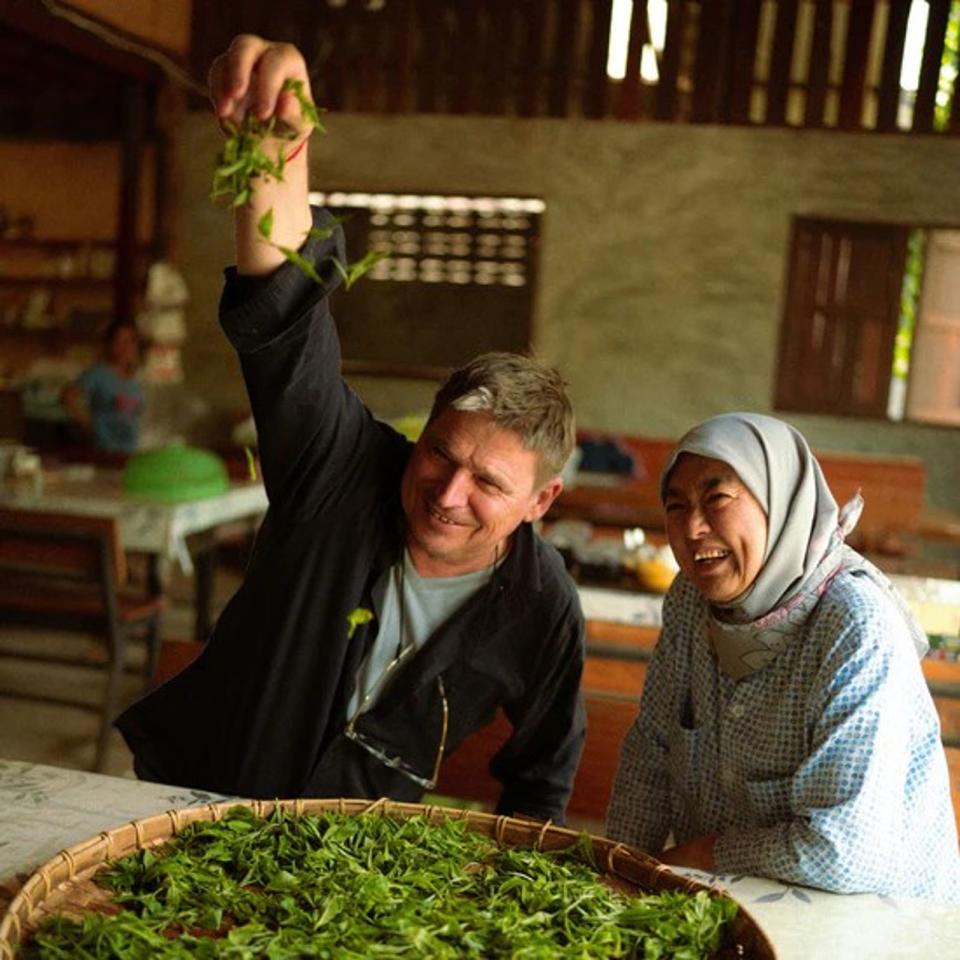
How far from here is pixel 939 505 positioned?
8.85 metres

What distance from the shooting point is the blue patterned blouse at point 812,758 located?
5.30ft

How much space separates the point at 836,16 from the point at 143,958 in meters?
9.02

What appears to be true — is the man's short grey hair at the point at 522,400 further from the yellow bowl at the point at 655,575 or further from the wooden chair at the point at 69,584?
the wooden chair at the point at 69,584

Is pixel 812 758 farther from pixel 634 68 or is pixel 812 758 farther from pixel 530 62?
pixel 530 62

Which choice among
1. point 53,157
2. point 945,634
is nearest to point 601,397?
point 53,157

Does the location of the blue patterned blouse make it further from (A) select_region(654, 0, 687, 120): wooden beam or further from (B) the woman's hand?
(A) select_region(654, 0, 687, 120): wooden beam

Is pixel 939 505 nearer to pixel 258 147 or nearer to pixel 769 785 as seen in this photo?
pixel 769 785

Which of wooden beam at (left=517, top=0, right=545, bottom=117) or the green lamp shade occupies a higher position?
wooden beam at (left=517, top=0, right=545, bottom=117)

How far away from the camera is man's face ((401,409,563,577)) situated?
6.25 feet

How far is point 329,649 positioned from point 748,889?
766mm

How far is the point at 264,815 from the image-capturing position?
1576 millimetres

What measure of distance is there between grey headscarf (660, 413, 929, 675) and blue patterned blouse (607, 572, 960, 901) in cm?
4

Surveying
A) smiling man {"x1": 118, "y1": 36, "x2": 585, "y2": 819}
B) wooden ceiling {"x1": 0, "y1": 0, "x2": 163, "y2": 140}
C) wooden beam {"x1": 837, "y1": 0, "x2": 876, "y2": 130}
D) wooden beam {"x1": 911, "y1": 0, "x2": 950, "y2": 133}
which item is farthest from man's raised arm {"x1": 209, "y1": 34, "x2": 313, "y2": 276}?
wooden beam {"x1": 911, "y1": 0, "x2": 950, "y2": 133}

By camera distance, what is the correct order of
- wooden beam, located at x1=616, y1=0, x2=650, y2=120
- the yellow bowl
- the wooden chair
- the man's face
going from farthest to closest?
wooden beam, located at x1=616, y1=0, x2=650, y2=120
the wooden chair
the yellow bowl
the man's face
